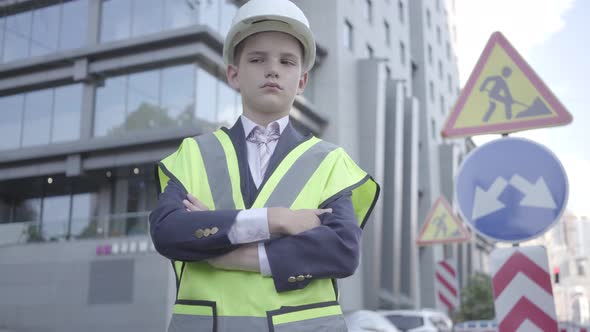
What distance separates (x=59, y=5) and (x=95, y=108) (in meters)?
4.51

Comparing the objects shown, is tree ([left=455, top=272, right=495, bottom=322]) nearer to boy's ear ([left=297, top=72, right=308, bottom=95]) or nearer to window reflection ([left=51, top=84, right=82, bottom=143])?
window reflection ([left=51, top=84, right=82, bottom=143])

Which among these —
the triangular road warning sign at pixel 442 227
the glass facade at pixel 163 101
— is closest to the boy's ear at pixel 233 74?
the triangular road warning sign at pixel 442 227

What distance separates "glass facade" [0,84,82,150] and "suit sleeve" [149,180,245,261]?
20.4 m

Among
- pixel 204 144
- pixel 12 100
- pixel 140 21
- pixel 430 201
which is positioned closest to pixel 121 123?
pixel 140 21

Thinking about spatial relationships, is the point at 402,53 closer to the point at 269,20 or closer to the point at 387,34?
the point at 387,34

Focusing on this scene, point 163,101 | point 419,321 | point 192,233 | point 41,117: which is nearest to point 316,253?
point 192,233

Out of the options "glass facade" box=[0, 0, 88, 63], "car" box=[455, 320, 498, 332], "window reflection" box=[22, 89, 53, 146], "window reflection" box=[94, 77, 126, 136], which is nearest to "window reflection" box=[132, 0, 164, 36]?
"window reflection" box=[94, 77, 126, 136]

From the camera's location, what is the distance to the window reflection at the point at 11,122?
22.4 meters

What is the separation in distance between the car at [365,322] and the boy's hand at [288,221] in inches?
356

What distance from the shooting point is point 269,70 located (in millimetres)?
2297

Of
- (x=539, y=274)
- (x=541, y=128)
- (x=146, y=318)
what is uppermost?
(x=541, y=128)

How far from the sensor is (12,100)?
22938 millimetres

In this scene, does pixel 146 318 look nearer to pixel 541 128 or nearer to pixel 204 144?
pixel 541 128

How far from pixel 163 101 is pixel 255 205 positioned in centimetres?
1811
